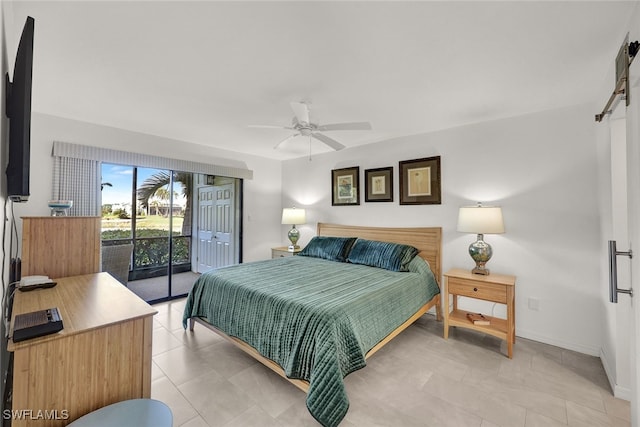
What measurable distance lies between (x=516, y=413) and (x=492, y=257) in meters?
1.66

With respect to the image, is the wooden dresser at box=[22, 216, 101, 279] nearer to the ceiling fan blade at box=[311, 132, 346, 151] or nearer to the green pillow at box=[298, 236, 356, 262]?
the ceiling fan blade at box=[311, 132, 346, 151]

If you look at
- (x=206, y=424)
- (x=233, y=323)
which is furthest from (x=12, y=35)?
(x=206, y=424)

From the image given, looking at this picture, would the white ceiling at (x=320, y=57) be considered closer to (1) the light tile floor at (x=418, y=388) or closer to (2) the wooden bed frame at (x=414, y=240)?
(2) the wooden bed frame at (x=414, y=240)

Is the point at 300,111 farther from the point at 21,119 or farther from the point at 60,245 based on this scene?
the point at 60,245

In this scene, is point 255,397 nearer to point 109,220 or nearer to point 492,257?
point 492,257

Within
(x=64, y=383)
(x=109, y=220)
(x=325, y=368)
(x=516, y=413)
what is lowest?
(x=516, y=413)

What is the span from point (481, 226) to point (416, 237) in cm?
97

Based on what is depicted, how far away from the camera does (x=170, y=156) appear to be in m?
3.97

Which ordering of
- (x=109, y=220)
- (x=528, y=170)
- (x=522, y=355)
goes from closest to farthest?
(x=522, y=355) < (x=528, y=170) < (x=109, y=220)

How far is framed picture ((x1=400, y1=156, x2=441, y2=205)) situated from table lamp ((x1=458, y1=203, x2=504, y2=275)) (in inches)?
26.4

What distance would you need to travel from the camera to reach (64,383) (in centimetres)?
123

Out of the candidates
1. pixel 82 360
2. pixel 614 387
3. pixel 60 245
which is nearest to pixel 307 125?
pixel 82 360

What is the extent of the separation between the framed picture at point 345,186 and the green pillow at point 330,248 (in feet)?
2.32

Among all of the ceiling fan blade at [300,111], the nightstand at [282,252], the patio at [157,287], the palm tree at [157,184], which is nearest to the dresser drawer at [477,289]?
the ceiling fan blade at [300,111]
